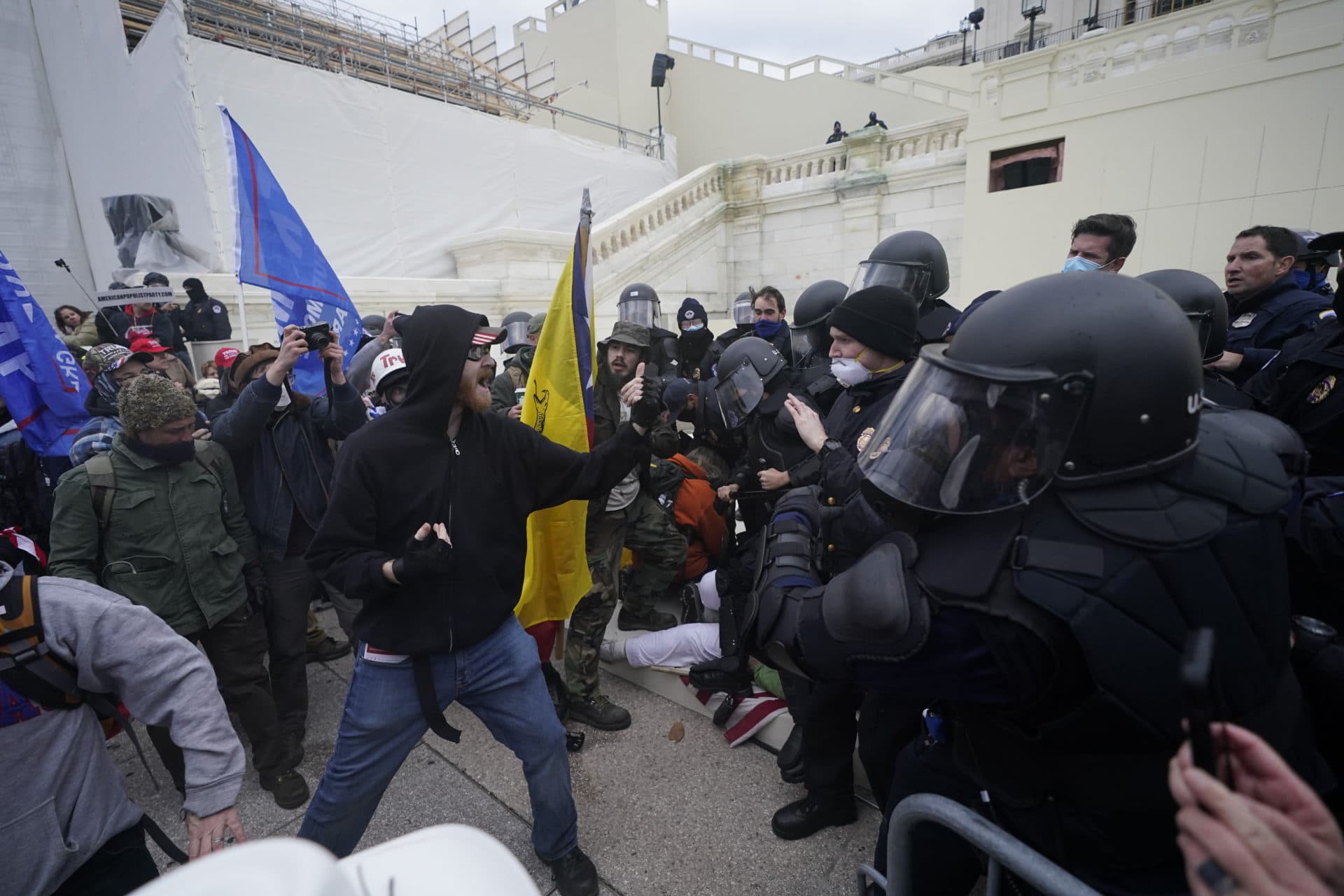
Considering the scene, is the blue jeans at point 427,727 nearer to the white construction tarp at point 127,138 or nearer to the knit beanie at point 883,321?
the knit beanie at point 883,321

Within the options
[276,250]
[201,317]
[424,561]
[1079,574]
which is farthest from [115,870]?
[201,317]

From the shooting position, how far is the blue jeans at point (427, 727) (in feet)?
6.93

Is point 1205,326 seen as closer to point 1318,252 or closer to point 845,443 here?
point 1318,252

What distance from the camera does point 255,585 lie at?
3.15 metres

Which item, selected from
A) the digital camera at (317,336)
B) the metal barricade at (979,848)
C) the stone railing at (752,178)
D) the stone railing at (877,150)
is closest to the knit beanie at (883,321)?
the metal barricade at (979,848)

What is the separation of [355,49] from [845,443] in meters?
18.3

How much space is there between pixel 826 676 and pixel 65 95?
14864 mm

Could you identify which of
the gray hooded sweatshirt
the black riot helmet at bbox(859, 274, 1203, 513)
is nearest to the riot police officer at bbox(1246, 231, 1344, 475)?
the black riot helmet at bbox(859, 274, 1203, 513)

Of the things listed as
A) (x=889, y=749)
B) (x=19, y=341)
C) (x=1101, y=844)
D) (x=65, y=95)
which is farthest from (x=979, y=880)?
(x=65, y=95)

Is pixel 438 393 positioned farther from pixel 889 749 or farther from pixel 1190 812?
pixel 1190 812

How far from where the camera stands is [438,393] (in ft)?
7.14

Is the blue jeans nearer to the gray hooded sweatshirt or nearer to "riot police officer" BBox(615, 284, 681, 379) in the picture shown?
the gray hooded sweatshirt

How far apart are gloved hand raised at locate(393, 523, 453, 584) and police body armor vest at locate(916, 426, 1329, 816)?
139 cm

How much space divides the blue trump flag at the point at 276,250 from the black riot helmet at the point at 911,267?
3326 millimetres
